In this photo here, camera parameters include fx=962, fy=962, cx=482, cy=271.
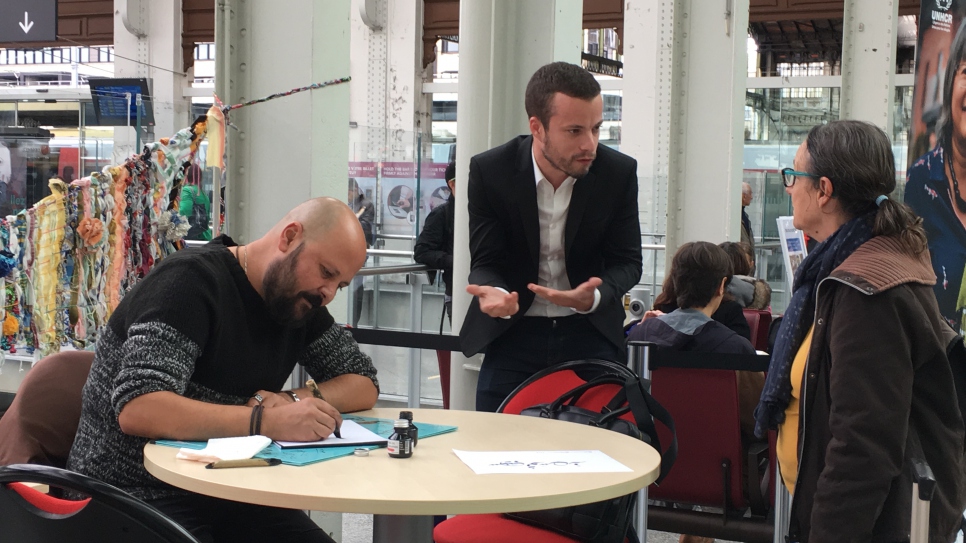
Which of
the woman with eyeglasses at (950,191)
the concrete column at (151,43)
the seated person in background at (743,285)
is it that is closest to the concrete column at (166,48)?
the concrete column at (151,43)

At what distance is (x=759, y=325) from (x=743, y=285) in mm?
282

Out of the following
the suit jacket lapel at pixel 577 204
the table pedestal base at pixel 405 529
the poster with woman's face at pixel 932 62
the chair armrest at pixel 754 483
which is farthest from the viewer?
the poster with woman's face at pixel 932 62

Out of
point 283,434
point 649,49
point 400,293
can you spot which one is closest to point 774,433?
point 283,434

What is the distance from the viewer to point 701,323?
3705 millimetres

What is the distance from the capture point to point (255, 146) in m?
4.03

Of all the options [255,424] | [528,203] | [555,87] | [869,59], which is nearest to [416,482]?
[255,424]

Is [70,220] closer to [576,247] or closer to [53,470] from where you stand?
[576,247]

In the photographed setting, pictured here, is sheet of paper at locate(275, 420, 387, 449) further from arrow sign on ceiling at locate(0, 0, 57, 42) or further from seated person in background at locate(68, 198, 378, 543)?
arrow sign on ceiling at locate(0, 0, 57, 42)

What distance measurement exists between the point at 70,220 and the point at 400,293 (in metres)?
3.70

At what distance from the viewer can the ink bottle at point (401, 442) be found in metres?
2.15

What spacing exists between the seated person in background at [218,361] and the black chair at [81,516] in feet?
1.05

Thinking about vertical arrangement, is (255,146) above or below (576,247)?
above

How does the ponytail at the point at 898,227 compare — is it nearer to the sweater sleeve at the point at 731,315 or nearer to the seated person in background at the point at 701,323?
the seated person in background at the point at 701,323

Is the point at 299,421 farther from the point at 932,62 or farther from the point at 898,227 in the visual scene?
the point at 932,62
